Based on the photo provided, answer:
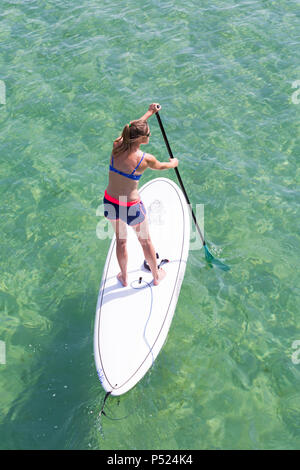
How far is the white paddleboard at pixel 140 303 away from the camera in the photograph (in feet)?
16.7

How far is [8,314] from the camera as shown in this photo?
20.8 feet

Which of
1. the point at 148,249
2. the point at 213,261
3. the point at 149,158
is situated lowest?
the point at 213,261

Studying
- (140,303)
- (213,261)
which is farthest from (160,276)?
(213,261)

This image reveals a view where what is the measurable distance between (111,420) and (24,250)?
11.3 feet

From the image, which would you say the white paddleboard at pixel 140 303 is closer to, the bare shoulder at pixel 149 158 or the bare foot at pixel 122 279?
the bare foot at pixel 122 279

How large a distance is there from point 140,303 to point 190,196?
9.79 feet

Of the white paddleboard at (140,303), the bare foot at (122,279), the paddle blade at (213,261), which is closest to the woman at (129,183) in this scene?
the bare foot at (122,279)

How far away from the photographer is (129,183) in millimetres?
5039

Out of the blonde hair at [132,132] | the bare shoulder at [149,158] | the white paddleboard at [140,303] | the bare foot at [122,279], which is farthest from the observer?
the bare foot at [122,279]

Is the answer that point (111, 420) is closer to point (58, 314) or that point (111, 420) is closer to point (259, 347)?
point (58, 314)

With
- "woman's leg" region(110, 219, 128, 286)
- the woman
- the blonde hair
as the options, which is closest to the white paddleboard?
the woman

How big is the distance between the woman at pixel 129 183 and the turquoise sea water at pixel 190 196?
1325mm

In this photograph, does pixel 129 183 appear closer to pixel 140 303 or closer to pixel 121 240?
pixel 121 240

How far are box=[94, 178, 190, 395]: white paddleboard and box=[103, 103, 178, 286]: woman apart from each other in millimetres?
233
